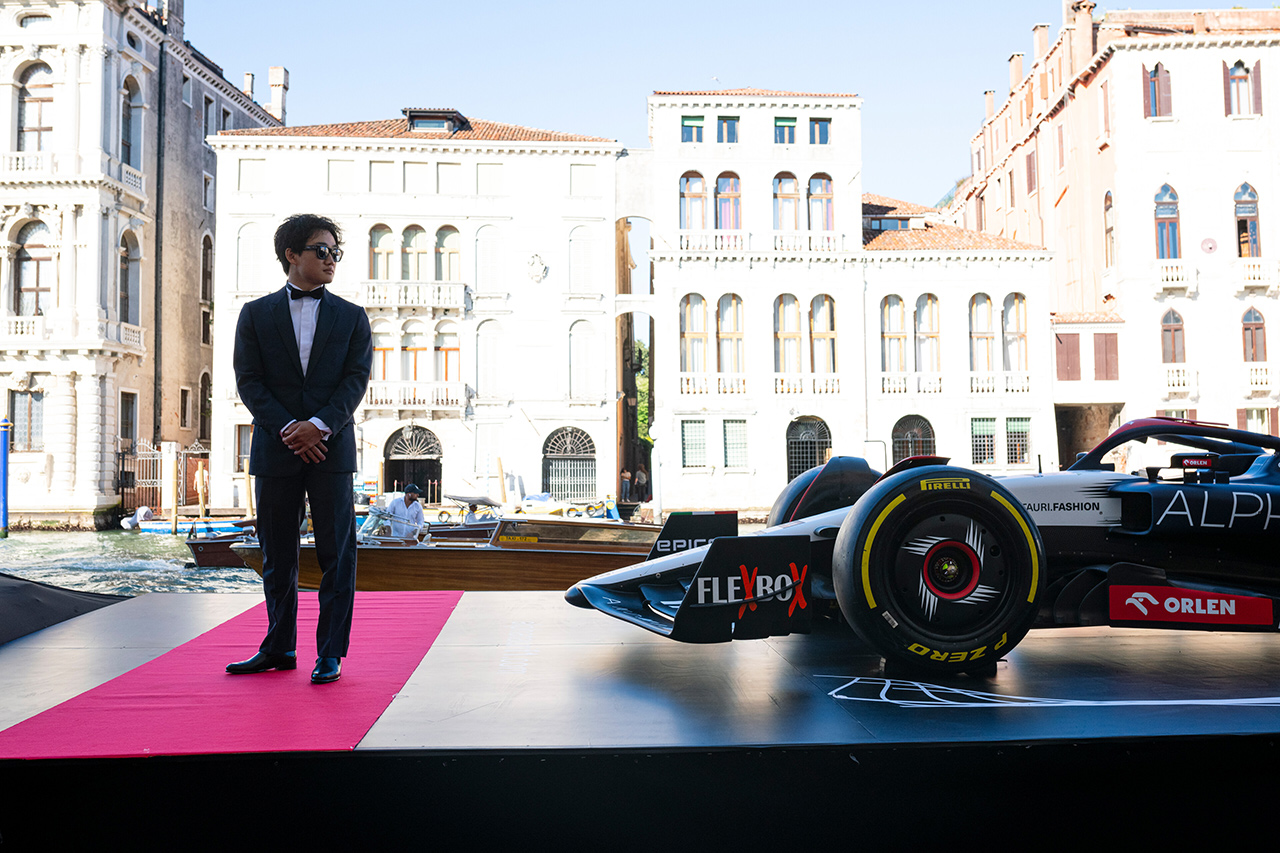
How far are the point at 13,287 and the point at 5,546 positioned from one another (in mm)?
10174

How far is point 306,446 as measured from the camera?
3.22 meters

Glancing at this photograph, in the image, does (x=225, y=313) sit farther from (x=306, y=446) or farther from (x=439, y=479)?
(x=306, y=446)

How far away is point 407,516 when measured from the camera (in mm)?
13977

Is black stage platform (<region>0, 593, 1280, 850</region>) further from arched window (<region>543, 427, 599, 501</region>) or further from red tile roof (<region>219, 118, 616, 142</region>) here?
red tile roof (<region>219, 118, 616, 142</region>)

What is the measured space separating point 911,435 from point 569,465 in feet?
37.0

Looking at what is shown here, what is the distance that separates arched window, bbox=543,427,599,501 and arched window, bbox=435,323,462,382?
384 centimetres

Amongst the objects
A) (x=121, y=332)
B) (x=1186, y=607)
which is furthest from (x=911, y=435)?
(x=1186, y=607)

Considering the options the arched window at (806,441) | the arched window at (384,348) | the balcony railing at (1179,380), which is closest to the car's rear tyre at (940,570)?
the arched window at (806,441)

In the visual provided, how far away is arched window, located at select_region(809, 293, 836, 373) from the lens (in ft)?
100

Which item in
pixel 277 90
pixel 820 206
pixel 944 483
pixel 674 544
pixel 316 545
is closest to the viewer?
pixel 944 483

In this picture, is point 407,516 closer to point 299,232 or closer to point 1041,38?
point 299,232

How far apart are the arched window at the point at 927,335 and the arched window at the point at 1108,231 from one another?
5968mm

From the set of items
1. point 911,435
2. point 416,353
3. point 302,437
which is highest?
point 416,353

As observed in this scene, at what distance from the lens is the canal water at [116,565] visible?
16.3 meters
